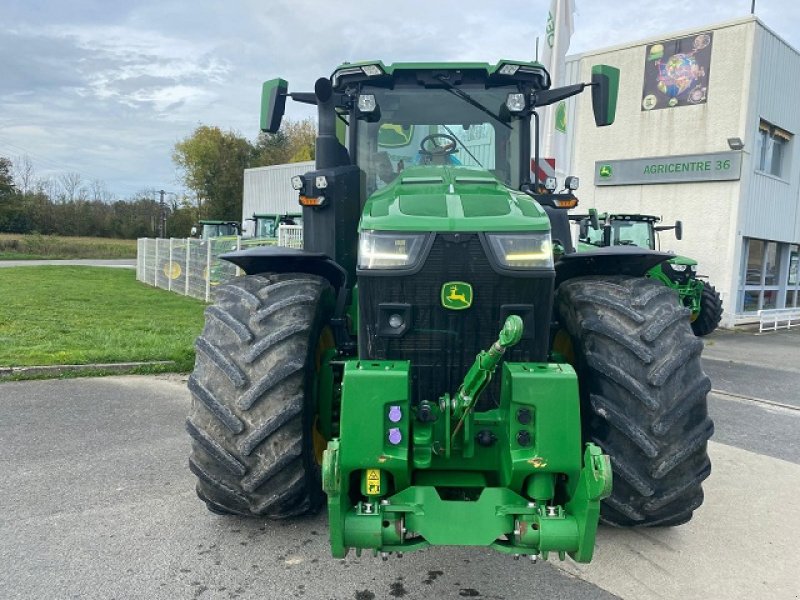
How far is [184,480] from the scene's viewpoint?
4223mm

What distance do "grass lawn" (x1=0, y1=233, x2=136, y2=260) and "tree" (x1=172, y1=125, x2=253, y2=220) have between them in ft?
22.8

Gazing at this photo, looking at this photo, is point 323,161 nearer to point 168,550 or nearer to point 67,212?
point 168,550

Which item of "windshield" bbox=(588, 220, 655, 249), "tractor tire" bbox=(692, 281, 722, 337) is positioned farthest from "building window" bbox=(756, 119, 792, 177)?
"tractor tire" bbox=(692, 281, 722, 337)

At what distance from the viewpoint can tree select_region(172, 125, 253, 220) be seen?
4675 cm

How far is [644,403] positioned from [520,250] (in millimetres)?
902

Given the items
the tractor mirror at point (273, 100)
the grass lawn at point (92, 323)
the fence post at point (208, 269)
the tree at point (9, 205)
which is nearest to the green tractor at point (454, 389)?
the tractor mirror at point (273, 100)

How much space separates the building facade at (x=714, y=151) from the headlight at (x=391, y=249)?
Answer: 1281cm

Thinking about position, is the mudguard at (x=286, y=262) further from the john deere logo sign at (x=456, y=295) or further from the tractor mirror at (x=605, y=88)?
the tractor mirror at (x=605, y=88)

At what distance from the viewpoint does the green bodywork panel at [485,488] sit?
2.42m

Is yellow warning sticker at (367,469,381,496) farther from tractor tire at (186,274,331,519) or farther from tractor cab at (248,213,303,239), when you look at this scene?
tractor cab at (248,213,303,239)

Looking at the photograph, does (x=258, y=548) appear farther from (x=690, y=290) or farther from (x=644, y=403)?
(x=690, y=290)

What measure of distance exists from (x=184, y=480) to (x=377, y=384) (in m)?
2.35

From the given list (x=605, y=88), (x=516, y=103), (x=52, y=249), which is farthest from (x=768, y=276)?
(x=52, y=249)

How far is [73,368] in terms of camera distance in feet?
23.9
